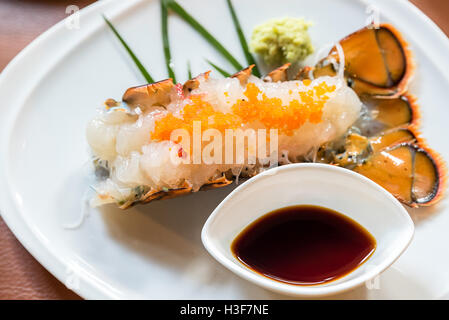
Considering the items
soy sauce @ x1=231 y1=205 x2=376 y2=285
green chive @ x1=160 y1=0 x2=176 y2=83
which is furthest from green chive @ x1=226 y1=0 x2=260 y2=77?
soy sauce @ x1=231 y1=205 x2=376 y2=285

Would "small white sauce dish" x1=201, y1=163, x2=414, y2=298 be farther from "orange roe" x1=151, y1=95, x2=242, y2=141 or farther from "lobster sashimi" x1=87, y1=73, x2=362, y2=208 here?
"orange roe" x1=151, y1=95, x2=242, y2=141

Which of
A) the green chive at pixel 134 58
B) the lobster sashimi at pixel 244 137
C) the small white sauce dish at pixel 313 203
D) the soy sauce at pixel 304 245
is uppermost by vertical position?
the green chive at pixel 134 58

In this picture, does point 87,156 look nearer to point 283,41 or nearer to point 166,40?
point 166,40

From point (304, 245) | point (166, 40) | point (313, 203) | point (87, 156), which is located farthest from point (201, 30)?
point (304, 245)

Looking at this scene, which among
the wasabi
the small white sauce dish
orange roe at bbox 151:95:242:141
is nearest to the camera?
the small white sauce dish

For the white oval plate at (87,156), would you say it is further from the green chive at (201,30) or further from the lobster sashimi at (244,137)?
the lobster sashimi at (244,137)

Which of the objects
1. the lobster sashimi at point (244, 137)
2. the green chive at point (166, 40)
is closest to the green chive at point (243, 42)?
the lobster sashimi at point (244, 137)
